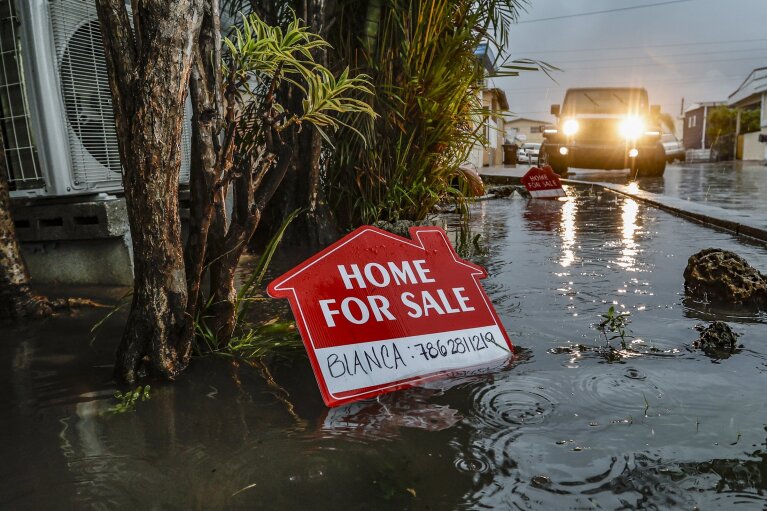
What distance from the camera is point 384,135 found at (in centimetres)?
427

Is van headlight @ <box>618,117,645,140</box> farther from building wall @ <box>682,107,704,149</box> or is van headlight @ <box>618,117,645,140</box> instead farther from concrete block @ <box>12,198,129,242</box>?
building wall @ <box>682,107,704,149</box>

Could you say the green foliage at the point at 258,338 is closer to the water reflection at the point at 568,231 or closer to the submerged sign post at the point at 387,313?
the submerged sign post at the point at 387,313

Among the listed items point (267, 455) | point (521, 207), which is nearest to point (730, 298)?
point (267, 455)

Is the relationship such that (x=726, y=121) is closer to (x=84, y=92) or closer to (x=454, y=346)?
(x=84, y=92)

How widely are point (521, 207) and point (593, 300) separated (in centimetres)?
582

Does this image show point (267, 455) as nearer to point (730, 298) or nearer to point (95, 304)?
point (95, 304)

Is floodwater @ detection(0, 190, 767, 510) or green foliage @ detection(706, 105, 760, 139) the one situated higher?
green foliage @ detection(706, 105, 760, 139)

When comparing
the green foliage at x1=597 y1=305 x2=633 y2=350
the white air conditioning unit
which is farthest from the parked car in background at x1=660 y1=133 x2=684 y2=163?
the white air conditioning unit

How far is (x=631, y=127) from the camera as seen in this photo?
1638cm

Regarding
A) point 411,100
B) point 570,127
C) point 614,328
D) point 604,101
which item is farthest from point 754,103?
point 614,328

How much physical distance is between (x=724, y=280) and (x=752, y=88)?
46.2 metres

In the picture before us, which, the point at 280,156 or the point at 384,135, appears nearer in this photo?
the point at 280,156

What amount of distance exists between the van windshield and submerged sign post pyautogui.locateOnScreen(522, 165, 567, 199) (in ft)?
23.0

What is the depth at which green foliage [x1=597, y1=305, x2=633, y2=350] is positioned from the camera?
266 centimetres
